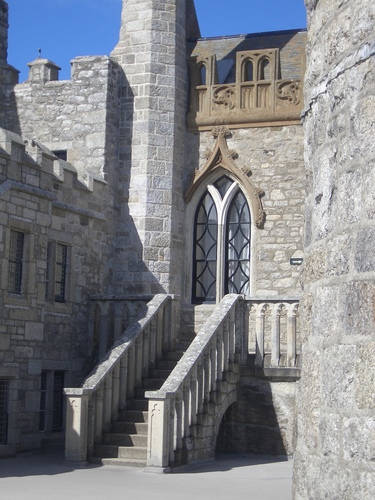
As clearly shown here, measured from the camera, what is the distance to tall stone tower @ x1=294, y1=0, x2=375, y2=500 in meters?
4.43

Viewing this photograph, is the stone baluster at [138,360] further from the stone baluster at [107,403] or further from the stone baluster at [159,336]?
the stone baluster at [107,403]

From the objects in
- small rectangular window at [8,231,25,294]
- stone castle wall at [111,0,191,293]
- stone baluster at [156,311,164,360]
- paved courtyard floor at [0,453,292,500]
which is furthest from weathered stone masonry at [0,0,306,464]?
paved courtyard floor at [0,453,292,500]

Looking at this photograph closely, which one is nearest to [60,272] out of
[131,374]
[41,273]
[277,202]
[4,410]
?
[41,273]

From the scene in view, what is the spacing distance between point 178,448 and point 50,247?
4.18 metres

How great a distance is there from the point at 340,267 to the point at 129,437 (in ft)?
30.6

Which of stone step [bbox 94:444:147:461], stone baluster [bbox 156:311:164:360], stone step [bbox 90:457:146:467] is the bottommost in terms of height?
stone step [bbox 90:457:146:467]

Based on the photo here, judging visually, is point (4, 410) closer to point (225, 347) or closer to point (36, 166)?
point (225, 347)

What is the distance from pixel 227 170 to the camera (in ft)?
57.4

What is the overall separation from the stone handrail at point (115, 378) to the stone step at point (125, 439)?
0.13 m

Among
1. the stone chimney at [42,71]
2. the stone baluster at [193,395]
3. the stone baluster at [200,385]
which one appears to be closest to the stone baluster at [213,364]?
the stone baluster at [200,385]

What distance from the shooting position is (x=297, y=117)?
671 inches

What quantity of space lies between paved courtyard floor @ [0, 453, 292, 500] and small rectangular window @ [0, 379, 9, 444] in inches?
15.9

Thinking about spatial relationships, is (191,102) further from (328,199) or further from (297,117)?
(328,199)

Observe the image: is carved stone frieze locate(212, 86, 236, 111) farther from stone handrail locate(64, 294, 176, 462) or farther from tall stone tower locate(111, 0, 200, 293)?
stone handrail locate(64, 294, 176, 462)
